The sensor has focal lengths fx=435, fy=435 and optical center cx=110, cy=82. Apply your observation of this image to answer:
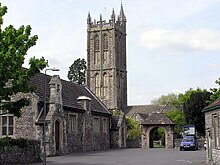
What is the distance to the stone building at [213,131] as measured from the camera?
24.7 metres

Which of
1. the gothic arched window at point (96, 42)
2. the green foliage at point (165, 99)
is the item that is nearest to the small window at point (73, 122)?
the gothic arched window at point (96, 42)

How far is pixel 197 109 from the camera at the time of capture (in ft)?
237

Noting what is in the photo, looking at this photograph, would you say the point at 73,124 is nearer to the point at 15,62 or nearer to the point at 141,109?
the point at 15,62

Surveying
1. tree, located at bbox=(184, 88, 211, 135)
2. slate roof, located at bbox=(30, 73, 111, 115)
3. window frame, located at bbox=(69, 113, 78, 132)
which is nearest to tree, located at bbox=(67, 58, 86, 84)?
tree, located at bbox=(184, 88, 211, 135)

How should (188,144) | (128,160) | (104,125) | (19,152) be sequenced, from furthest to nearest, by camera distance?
(104,125) → (188,144) → (128,160) → (19,152)

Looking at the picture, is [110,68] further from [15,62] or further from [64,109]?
[15,62]

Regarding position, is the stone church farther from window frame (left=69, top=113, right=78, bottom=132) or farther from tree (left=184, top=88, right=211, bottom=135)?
tree (left=184, top=88, right=211, bottom=135)

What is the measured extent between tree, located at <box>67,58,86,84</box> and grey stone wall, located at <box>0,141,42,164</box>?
7437 centimetres

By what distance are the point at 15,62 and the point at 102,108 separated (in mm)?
34078

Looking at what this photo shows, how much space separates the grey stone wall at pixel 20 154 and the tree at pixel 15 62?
139 inches

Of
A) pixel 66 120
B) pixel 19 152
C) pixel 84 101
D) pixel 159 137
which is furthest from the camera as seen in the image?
pixel 159 137

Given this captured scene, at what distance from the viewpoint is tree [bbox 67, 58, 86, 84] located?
10662 cm

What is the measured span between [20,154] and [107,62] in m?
83.9

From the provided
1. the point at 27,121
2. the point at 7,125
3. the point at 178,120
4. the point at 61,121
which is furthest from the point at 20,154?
the point at 178,120
